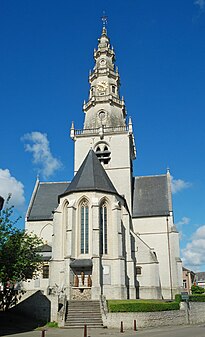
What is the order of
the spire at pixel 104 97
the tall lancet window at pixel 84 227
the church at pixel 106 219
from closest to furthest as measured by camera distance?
the church at pixel 106 219 → the tall lancet window at pixel 84 227 → the spire at pixel 104 97

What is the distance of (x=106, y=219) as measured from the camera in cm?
3300

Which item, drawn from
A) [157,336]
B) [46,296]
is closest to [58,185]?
[46,296]

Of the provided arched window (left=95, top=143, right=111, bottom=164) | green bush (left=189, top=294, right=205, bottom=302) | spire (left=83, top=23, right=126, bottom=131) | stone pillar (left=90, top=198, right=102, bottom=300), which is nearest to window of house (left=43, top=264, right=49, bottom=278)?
stone pillar (left=90, top=198, right=102, bottom=300)

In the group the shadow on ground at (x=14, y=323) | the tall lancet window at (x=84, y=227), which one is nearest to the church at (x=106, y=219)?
the tall lancet window at (x=84, y=227)

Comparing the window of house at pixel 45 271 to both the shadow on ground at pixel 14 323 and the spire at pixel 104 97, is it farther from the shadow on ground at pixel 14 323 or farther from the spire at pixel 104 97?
the spire at pixel 104 97

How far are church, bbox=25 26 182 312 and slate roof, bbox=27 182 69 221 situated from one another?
0.13m

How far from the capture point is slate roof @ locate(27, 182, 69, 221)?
141ft

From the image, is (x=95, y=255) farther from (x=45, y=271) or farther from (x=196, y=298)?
(x=45, y=271)

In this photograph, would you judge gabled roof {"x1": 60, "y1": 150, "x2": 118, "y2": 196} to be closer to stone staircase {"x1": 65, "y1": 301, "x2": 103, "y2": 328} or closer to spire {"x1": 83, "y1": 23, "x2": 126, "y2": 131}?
spire {"x1": 83, "y1": 23, "x2": 126, "y2": 131}

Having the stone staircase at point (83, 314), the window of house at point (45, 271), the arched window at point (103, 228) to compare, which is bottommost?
the stone staircase at point (83, 314)

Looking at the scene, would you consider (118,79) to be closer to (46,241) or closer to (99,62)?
(99,62)

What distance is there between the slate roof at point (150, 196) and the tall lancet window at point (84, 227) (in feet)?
33.4

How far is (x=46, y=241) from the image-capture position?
136ft

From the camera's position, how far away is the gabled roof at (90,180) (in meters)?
33.4
